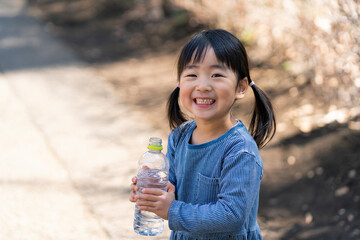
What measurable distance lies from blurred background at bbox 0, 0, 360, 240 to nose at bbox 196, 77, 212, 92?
1.86 metres

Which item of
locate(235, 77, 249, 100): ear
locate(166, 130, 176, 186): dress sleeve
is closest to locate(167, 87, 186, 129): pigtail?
locate(166, 130, 176, 186): dress sleeve

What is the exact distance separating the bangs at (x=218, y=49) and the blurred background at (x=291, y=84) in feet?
6.23

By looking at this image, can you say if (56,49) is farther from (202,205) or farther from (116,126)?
(202,205)

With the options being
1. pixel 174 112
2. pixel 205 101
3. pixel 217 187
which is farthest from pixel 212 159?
pixel 174 112

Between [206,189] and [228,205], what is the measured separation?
212 mm

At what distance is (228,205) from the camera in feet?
7.04

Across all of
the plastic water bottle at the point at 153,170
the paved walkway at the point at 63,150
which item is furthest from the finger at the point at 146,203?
the paved walkway at the point at 63,150

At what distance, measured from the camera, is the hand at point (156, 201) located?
2248mm

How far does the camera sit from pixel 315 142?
16.3ft

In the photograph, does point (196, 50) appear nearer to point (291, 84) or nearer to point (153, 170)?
point (153, 170)

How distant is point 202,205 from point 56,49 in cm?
699

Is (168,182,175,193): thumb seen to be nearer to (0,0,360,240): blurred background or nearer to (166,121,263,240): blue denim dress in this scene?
(166,121,263,240): blue denim dress

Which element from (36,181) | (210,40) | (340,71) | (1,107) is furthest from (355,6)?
(1,107)

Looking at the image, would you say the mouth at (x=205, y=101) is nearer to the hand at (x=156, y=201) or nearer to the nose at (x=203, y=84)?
the nose at (x=203, y=84)
